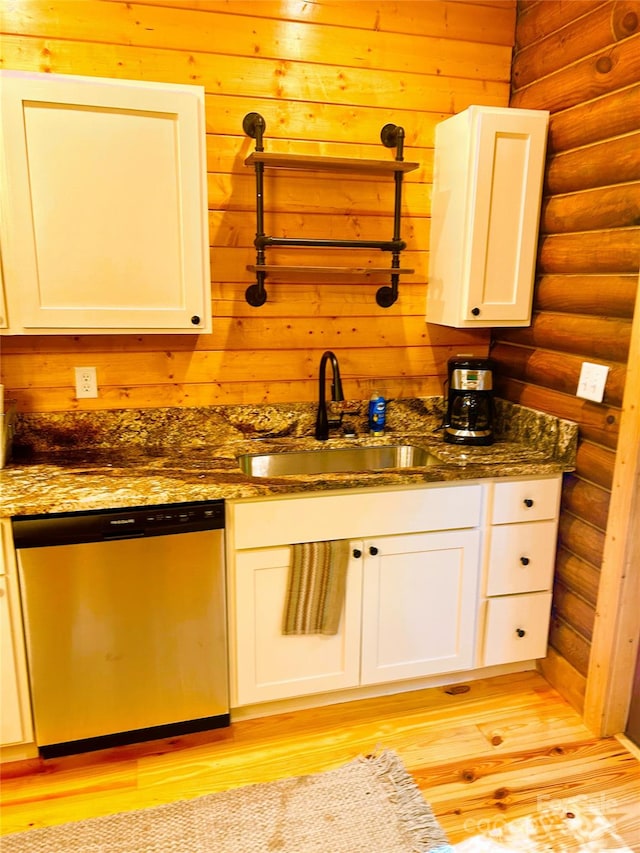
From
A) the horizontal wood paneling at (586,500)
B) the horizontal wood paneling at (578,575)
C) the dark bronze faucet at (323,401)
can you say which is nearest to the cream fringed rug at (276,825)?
the horizontal wood paneling at (578,575)

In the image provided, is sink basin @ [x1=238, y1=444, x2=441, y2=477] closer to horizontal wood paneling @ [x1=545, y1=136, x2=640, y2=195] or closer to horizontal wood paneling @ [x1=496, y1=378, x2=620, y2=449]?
horizontal wood paneling @ [x1=496, y1=378, x2=620, y2=449]

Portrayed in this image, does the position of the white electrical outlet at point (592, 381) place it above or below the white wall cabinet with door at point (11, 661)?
above

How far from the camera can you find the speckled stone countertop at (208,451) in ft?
5.99

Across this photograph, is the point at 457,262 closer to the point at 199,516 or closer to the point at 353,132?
the point at 353,132

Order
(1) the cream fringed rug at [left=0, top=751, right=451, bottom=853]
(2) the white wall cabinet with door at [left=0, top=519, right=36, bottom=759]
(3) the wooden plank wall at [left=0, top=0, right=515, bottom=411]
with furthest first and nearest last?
(3) the wooden plank wall at [left=0, top=0, right=515, bottom=411], (2) the white wall cabinet with door at [left=0, top=519, right=36, bottom=759], (1) the cream fringed rug at [left=0, top=751, right=451, bottom=853]

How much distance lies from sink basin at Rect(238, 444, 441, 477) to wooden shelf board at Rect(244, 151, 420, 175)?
104cm

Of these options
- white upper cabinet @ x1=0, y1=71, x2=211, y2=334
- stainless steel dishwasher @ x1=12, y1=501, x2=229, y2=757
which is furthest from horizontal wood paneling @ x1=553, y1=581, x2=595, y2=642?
white upper cabinet @ x1=0, y1=71, x2=211, y2=334

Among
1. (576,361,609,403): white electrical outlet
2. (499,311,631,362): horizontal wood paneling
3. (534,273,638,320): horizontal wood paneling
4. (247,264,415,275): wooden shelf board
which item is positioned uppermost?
(247,264,415,275): wooden shelf board

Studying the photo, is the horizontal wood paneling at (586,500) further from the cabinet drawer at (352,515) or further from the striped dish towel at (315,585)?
the striped dish towel at (315,585)

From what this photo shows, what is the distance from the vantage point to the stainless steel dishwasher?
5.79 ft

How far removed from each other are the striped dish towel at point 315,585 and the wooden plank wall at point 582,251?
2.89 ft

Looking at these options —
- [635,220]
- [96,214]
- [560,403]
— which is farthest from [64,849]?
[635,220]

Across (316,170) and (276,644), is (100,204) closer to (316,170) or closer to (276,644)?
(316,170)

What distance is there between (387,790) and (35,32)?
2.65 metres
